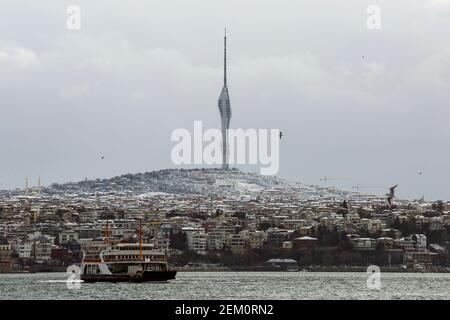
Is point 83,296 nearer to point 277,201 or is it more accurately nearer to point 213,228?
point 213,228

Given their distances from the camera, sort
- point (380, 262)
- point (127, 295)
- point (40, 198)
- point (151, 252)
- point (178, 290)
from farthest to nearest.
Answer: point (40, 198)
point (380, 262)
point (151, 252)
point (178, 290)
point (127, 295)

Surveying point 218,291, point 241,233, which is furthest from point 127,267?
point 241,233

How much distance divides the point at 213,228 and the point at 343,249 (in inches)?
505

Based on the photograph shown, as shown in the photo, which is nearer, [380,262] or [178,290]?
[178,290]

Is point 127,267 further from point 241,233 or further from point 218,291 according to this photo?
point 241,233

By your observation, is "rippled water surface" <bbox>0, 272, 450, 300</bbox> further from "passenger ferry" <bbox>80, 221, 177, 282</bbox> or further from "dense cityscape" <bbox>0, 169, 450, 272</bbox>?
"dense cityscape" <bbox>0, 169, 450, 272</bbox>

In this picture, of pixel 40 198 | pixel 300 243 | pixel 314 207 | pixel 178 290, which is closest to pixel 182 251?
pixel 300 243

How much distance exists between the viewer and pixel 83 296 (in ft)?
165

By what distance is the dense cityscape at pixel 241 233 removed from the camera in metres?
105

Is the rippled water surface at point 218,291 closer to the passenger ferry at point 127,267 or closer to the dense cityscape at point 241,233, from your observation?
the passenger ferry at point 127,267

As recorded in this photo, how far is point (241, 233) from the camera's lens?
381 feet

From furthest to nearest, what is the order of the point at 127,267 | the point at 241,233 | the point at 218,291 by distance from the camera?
the point at 241,233, the point at 127,267, the point at 218,291

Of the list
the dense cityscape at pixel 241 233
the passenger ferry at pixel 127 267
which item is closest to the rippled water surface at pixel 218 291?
the passenger ferry at pixel 127 267

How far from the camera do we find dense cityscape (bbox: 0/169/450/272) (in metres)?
105
